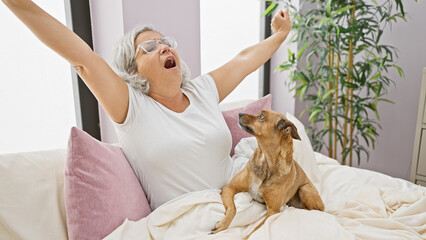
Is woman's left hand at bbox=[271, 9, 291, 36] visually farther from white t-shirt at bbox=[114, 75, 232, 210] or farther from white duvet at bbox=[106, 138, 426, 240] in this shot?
white duvet at bbox=[106, 138, 426, 240]

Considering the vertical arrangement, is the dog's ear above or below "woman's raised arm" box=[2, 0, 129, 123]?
below

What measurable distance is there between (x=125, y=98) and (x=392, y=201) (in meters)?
1.19

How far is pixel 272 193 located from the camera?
1201mm

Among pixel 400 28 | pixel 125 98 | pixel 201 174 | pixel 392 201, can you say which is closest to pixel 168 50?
pixel 125 98

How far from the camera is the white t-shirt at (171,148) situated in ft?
3.95

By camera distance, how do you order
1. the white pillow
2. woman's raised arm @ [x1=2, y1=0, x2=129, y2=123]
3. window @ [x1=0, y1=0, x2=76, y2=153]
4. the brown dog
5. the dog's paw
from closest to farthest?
1. woman's raised arm @ [x1=2, y1=0, x2=129, y2=123]
2. the white pillow
3. the dog's paw
4. the brown dog
5. window @ [x1=0, y1=0, x2=76, y2=153]

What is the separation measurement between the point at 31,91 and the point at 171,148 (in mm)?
961

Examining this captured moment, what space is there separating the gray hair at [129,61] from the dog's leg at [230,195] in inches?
20.3

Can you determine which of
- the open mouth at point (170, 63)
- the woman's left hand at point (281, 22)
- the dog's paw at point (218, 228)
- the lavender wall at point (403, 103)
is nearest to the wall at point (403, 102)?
the lavender wall at point (403, 103)

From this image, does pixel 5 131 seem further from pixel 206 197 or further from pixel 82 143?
pixel 206 197

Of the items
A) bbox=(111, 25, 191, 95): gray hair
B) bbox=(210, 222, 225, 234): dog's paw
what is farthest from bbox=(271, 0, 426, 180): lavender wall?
bbox=(210, 222, 225, 234): dog's paw

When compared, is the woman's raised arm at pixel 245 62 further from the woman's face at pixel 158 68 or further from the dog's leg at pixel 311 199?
the dog's leg at pixel 311 199

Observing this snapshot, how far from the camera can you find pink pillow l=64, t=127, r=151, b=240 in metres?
1.03

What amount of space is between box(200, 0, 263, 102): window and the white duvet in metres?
1.59
